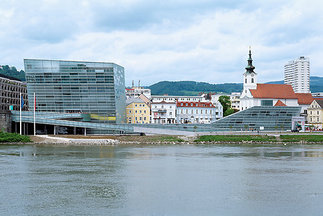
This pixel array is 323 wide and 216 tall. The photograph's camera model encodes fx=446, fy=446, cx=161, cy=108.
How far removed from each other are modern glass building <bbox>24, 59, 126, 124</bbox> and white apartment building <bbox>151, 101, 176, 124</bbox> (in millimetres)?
23947

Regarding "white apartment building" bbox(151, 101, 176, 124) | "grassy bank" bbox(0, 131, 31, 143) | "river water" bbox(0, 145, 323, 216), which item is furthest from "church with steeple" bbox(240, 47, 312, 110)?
Result: "river water" bbox(0, 145, 323, 216)


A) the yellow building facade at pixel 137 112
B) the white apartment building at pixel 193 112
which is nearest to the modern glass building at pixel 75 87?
the yellow building facade at pixel 137 112

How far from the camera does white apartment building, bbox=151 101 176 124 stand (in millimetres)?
111688

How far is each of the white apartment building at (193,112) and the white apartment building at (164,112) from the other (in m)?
1.62

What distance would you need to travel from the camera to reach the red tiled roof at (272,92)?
10969cm

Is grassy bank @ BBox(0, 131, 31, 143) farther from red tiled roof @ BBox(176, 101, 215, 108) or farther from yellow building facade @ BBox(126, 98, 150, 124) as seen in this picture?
red tiled roof @ BBox(176, 101, 215, 108)

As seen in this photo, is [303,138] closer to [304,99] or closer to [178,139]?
[178,139]

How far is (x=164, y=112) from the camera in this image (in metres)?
112

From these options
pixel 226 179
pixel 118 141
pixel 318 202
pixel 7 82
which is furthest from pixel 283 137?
pixel 7 82

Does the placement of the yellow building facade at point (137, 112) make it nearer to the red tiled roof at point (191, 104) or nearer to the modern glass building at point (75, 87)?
the red tiled roof at point (191, 104)

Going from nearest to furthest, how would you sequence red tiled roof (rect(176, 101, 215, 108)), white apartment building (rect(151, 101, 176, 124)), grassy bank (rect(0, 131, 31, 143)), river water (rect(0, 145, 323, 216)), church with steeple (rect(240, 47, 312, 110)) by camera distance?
1. river water (rect(0, 145, 323, 216))
2. grassy bank (rect(0, 131, 31, 143))
3. church with steeple (rect(240, 47, 312, 110))
4. red tiled roof (rect(176, 101, 215, 108))
5. white apartment building (rect(151, 101, 176, 124))

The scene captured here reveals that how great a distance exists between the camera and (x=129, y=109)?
10200cm

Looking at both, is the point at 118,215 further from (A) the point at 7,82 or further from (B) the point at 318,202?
(A) the point at 7,82

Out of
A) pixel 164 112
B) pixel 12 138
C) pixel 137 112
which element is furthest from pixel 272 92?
pixel 12 138
